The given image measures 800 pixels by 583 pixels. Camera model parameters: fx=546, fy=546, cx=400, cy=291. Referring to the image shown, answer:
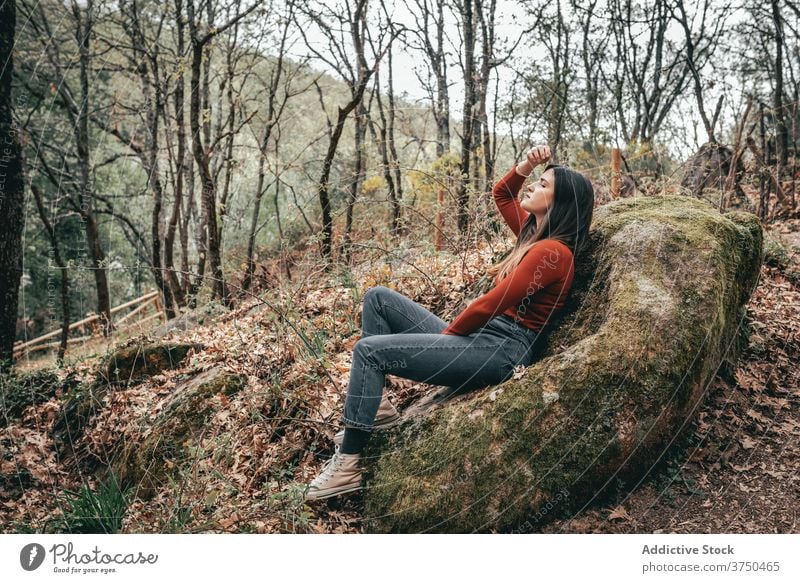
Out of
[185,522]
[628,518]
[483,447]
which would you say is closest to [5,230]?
[185,522]

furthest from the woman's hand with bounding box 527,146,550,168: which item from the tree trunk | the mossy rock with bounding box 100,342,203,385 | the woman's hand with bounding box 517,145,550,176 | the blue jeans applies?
the tree trunk

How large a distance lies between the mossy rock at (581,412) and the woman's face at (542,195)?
535 millimetres

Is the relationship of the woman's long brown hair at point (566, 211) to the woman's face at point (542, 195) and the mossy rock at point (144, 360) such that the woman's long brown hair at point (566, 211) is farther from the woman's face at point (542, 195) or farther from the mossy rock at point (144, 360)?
the mossy rock at point (144, 360)

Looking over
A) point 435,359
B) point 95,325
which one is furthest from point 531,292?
point 95,325

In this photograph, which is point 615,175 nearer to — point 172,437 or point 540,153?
point 540,153

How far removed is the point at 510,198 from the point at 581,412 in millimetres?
1437

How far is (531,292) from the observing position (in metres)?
2.72

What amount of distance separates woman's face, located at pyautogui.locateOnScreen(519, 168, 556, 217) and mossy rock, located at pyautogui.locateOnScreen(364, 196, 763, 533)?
1.76 ft

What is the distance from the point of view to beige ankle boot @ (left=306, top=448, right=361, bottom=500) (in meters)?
2.83

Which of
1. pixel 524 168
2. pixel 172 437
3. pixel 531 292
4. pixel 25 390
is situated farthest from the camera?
pixel 25 390

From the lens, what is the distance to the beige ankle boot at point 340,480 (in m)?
2.83

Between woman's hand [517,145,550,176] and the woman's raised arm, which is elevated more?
woman's hand [517,145,550,176]

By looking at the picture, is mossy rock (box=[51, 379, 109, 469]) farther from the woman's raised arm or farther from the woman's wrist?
the woman's wrist
